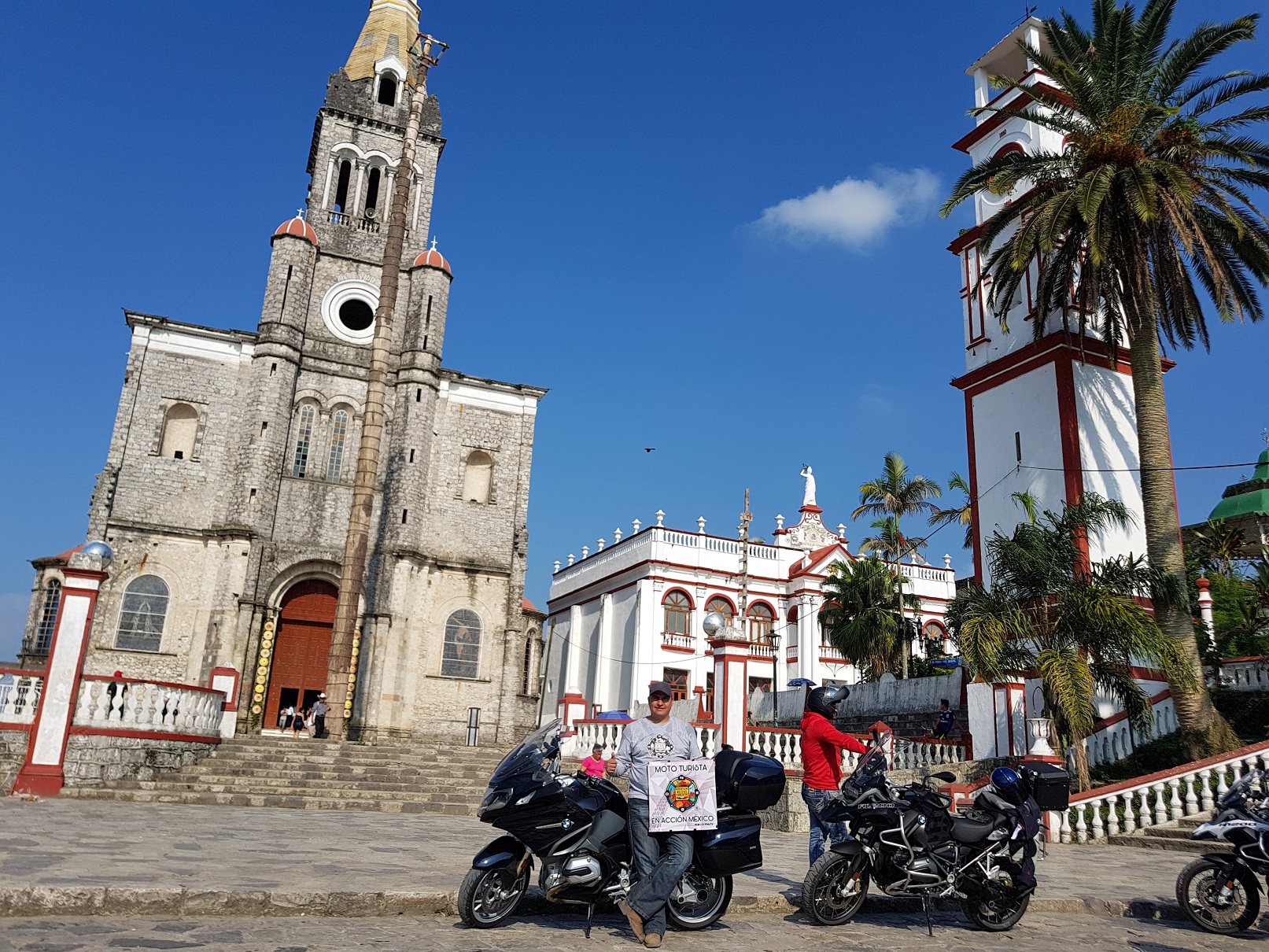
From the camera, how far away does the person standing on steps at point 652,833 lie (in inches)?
209

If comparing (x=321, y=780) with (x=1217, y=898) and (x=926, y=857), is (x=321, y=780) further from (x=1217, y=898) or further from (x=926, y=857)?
(x=1217, y=898)

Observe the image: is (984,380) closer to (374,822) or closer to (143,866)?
(374,822)

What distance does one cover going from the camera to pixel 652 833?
5512 millimetres

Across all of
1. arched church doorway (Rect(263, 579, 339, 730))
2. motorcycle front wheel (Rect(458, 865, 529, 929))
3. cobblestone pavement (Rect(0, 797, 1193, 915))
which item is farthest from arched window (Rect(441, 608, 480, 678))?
motorcycle front wheel (Rect(458, 865, 529, 929))

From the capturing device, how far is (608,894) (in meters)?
5.66

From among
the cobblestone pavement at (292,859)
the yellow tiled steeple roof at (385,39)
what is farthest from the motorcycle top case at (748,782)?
the yellow tiled steeple roof at (385,39)

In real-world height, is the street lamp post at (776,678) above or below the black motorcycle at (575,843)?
above

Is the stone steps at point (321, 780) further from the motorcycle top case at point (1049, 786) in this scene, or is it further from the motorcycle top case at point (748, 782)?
the motorcycle top case at point (1049, 786)

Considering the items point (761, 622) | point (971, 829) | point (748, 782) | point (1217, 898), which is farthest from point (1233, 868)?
point (761, 622)

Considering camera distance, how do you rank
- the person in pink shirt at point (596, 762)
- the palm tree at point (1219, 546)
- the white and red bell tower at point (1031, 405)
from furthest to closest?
the palm tree at point (1219, 546)
the white and red bell tower at point (1031, 405)
the person in pink shirt at point (596, 762)

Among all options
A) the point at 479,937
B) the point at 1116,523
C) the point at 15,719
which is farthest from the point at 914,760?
the point at 15,719

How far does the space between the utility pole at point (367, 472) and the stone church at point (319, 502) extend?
2.53 metres

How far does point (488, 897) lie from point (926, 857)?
309cm

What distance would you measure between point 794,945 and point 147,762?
13.7 meters
